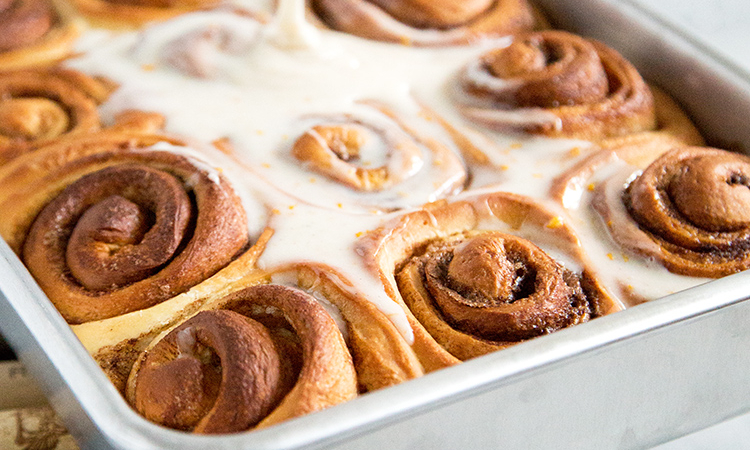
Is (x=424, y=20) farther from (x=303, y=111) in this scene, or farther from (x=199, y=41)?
(x=199, y=41)

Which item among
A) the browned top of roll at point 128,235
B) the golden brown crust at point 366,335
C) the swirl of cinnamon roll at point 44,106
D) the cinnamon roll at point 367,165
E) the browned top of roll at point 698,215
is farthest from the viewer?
the swirl of cinnamon roll at point 44,106

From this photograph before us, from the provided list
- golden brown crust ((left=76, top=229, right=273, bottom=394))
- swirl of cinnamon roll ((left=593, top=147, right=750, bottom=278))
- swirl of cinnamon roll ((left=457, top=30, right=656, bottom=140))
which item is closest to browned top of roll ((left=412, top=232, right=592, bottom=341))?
swirl of cinnamon roll ((left=593, top=147, right=750, bottom=278))

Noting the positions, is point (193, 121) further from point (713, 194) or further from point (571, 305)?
point (713, 194)

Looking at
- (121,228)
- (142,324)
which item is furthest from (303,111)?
(142,324)

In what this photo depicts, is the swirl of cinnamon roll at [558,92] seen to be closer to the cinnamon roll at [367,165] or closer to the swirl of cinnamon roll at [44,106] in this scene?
the cinnamon roll at [367,165]

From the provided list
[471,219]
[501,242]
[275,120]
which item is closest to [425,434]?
[501,242]

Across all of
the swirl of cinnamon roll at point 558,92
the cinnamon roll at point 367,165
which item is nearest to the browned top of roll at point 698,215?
the swirl of cinnamon roll at point 558,92

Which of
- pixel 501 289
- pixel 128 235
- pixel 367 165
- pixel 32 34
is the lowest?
pixel 32 34
